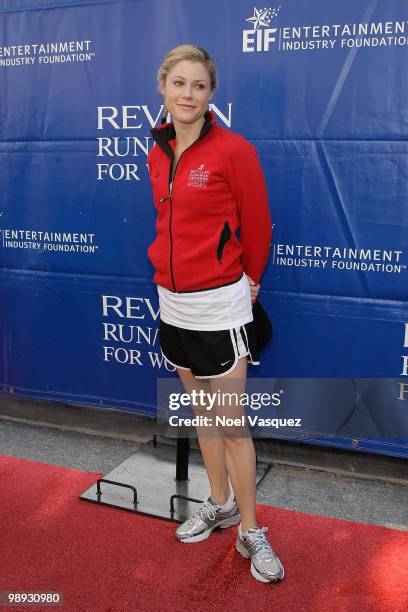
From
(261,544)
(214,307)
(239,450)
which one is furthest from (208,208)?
(261,544)

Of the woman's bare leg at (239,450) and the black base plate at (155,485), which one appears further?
the black base plate at (155,485)

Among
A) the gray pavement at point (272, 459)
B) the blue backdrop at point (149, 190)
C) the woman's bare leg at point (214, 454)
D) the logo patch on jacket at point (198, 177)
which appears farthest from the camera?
the gray pavement at point (272, 459)

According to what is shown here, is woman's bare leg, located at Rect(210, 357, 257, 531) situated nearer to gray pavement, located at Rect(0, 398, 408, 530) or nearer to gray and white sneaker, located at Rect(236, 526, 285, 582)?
gray and white sneaker, located at Rect(236, 526, 285, 582)

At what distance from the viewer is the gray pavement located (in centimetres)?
248

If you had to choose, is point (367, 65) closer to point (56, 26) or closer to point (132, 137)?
point (132, 137)

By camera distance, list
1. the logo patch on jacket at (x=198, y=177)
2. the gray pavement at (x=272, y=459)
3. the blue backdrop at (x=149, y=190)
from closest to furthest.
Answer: the logo patch on jacket at (x=198, y=177) < the blue backdrop at (x=149, y=190) < the gray pavement at (x=272, y=459)

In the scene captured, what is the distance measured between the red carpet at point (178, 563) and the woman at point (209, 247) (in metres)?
Result: 0.11

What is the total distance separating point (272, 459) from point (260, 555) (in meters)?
0.81

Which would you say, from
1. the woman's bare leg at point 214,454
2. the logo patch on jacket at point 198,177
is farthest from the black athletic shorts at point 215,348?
the logo patch on jacket at point 198,177

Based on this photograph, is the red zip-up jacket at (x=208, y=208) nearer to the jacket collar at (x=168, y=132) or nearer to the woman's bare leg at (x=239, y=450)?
the jacket collar at (x=168, y=132)

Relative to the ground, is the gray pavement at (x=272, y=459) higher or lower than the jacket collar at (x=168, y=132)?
lower

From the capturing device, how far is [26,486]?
8.52 feet

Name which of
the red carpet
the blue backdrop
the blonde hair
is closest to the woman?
the blonde hair

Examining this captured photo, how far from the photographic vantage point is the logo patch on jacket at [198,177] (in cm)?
187
